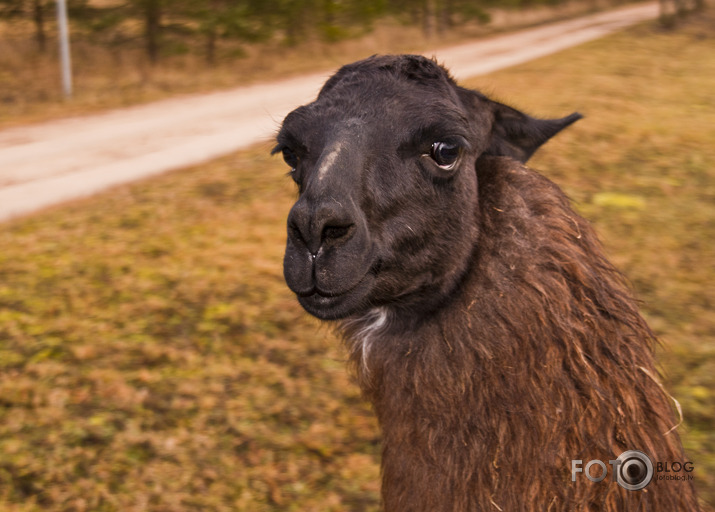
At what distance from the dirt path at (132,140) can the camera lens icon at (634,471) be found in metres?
5.06

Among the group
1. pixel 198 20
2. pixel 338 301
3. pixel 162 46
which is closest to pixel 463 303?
pixel 338 301

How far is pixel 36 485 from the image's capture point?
3.65m

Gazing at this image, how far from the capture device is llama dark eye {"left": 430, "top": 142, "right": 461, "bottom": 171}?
8.47 ft

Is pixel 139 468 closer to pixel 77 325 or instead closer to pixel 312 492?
pixel 312 492

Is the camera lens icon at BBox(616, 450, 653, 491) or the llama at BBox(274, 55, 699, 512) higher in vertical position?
the llama at BBox(274, 55, 699, 512)

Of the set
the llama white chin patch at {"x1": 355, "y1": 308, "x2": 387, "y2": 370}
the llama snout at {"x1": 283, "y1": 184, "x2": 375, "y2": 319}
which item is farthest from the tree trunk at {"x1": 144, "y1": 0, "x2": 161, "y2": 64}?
the llama snout at {"x1": 283, "y1": 184, "x2": 375, "y2": 319}

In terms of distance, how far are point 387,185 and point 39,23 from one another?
15.0 metres

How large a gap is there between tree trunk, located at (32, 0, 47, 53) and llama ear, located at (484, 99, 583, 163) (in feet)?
47.8

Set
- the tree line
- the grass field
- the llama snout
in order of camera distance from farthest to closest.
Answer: the tree line < the grass field < the llama snout

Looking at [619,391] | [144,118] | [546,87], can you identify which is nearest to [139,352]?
[619,391]

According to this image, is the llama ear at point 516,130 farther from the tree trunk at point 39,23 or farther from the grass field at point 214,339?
the tree trunk at point 39,23

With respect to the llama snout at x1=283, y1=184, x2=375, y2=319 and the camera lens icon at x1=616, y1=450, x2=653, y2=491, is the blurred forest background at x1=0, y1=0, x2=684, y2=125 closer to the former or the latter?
the llama snout at x1=283, y1=184, x2=375, y2=319

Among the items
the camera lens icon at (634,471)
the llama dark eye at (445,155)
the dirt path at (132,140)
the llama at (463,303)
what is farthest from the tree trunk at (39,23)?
the camera lens icon at (634,471)

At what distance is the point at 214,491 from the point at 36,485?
0.96 meters
